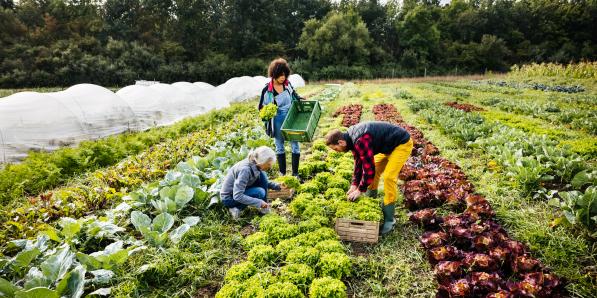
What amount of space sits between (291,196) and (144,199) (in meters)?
2.44

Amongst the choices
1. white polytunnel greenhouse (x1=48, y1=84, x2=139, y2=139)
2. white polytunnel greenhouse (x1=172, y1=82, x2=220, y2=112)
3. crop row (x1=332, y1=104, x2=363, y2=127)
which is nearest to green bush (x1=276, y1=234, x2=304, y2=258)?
crop row (x1=332, y1=104, x2=363, y2=127)

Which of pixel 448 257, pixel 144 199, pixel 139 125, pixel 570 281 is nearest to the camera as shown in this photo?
pixel 570 281

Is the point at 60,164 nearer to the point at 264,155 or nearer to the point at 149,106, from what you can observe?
the point at 264,155

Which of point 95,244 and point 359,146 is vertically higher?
point 359,146


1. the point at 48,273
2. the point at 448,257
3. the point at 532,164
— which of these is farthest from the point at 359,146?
the point at 48,273

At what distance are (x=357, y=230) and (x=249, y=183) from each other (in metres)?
1.79

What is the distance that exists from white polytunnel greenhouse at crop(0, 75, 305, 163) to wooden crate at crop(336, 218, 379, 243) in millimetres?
9283

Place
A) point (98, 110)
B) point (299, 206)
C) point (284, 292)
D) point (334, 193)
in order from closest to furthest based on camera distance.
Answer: point (284, 292) < point (299, 206) < point (334, 193) < point (98, 110)

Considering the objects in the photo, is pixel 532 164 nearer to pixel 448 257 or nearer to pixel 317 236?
pixel 448 257

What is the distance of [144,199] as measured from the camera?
5.07m

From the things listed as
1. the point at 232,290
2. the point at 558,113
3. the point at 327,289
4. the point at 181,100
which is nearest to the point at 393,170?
the point at 327,289

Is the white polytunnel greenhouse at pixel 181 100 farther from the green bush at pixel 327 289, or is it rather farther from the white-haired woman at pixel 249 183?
the green bush at pixel 327 289

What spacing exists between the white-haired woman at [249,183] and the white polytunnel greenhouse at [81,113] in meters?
7.55

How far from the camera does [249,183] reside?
4.89m
